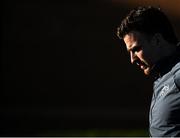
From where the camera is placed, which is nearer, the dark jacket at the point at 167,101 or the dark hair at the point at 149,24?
the dark jacket at the point at 167,101

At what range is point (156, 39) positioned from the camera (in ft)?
12.6

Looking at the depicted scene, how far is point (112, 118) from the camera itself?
12.2m

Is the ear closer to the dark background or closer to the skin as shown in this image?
the skin

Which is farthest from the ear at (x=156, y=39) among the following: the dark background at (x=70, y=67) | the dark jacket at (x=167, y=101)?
the dark background at (x=70, y=67)

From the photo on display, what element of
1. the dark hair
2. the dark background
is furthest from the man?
the dark background

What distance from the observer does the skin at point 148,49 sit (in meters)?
3.80

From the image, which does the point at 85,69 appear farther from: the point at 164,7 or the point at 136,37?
the point at 136,37

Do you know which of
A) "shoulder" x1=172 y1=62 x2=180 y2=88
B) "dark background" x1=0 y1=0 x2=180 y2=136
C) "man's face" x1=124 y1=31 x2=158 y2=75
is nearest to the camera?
"shoulder" x1=172 y1=62 x2=180 y2=88

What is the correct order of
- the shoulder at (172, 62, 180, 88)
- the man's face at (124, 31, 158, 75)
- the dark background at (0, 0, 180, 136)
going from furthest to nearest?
the dark background at (0, 0, 180, 136) → the man's face at (124, 31, 158, 75) → the shoulder at (172, 62, 180, 88)

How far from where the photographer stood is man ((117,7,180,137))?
372 cm

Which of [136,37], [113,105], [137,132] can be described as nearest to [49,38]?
[113,105]

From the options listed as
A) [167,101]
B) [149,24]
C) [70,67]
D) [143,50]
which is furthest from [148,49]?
[70,67]

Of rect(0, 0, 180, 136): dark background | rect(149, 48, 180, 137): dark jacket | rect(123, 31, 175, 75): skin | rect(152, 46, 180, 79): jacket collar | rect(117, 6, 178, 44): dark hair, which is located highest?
rect(0, 0, 180, 136): dark background

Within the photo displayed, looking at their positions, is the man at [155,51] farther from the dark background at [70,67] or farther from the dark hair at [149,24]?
the dark background at [70,67]
